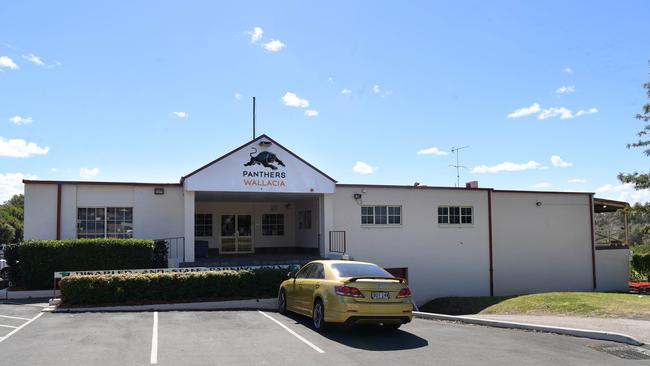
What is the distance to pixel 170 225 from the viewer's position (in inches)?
787

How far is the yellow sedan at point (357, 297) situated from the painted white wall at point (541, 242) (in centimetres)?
1548

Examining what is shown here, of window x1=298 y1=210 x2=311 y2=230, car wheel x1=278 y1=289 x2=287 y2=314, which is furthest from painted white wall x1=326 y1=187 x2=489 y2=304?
car wheel x1=278 y1=289 x2=287 y2=314

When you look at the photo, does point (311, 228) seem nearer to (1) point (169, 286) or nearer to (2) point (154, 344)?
(1) point (169, 286)

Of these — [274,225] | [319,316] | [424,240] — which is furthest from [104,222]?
[424,240]

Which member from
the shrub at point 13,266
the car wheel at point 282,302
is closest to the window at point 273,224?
the shrub at point 13,266

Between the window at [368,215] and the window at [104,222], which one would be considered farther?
the window at [368,215]

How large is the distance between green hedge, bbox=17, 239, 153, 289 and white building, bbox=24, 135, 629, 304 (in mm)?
1796

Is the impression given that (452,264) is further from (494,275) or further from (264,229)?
(264,229)

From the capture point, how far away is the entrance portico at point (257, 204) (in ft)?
63.4

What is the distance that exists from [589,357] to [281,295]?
7192 millimetres

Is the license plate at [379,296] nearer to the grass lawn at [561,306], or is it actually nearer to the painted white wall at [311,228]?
the grass lawn at [561,306]

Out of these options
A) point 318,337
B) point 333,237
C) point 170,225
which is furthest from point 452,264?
point 318,337

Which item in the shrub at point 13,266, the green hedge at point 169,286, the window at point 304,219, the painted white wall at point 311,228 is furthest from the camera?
the window at point 304,219

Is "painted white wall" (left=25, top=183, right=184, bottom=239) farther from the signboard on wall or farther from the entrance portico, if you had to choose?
the signboard on wall
